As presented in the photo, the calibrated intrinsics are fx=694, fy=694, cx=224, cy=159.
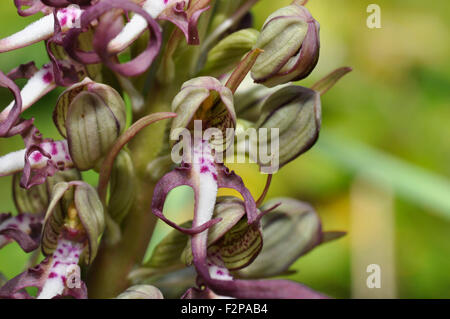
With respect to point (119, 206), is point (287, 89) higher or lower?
higher

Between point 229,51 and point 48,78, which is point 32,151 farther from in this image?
point 229,51

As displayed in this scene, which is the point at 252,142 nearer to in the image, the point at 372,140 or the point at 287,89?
the point at 287,89

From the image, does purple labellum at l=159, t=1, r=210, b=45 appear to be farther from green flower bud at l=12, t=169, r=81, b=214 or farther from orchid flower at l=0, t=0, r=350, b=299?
green flower bud at l=12, t=169, r=81, b=214

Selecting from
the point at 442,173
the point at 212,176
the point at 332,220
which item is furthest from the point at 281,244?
the point at 442,173

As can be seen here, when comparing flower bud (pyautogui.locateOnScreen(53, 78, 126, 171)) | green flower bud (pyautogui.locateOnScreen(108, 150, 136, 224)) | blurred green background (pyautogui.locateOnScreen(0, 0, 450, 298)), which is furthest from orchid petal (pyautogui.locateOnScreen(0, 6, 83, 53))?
blurred green background (pyautogui.locateOnScreen(0, 0, 450, 298))

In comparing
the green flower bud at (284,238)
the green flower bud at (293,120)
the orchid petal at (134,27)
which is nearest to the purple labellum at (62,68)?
the orchid petal at (134,27)

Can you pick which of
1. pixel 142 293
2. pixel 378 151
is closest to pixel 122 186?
pixel 142 293

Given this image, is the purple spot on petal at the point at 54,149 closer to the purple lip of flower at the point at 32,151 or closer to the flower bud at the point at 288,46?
the purple lip of flower at the point at 32,151
